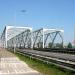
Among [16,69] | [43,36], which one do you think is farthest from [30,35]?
[16,69]

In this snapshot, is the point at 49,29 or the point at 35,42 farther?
the point at 35,42

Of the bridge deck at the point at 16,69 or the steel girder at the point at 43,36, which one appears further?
the steel girder at the point at 43,36

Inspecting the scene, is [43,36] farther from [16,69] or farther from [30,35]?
[16,69]

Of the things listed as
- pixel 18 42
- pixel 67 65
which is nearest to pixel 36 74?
pixel 67 65

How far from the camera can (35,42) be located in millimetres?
147750

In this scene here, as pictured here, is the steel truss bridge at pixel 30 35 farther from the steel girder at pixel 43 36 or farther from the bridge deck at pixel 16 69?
the bridge deck at pixel 16 69

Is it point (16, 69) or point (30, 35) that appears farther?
point (30, 35)

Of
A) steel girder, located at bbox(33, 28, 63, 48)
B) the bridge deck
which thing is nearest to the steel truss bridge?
steel girder, located at bbox(33, 28, 63, 48)

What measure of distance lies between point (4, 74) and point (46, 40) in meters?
126

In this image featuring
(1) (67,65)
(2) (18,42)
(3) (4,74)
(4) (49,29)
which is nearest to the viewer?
(3) (4,74)

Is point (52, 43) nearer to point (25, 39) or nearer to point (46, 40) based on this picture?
point (46, 40)

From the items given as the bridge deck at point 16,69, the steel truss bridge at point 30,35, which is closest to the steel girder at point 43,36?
the steel truss bridge at point 30,35

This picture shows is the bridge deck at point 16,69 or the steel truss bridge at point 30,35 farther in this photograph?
the steel truss bridge at point 30,35

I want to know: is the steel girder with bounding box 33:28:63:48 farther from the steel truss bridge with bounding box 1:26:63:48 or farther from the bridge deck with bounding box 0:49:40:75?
the bridge deck with bounding box 0:49:40:75
